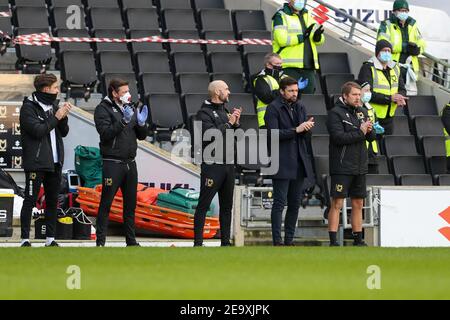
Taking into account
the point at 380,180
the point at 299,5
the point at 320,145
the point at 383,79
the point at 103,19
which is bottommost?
the point at 380,180

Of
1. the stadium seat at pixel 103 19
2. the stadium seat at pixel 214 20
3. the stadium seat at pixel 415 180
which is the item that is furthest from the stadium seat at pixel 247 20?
the stadium seat at pixel 415 180

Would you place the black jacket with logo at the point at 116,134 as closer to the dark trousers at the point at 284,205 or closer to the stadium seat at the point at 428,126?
the dark trousers at the point at 284,205

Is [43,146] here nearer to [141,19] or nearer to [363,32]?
[141,19]

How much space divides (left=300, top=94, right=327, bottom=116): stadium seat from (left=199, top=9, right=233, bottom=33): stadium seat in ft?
8.89

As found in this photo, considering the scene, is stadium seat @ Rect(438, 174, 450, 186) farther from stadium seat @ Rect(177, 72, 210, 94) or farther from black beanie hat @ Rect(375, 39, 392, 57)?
stadium seat @ Rect(177, 72, 210, 94)

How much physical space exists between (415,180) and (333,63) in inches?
138

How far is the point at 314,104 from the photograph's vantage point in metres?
22.0

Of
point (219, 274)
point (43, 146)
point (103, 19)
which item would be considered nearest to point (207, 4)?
point (103, 19)

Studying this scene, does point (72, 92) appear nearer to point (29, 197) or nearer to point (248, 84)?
point (248, 84)

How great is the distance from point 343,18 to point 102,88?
19.5 feet

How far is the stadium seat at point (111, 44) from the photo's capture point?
22.8 m

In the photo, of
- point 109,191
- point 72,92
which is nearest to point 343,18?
point 72,92

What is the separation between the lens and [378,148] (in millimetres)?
21969

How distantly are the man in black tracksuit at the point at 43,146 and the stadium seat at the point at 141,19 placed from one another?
788 cm
